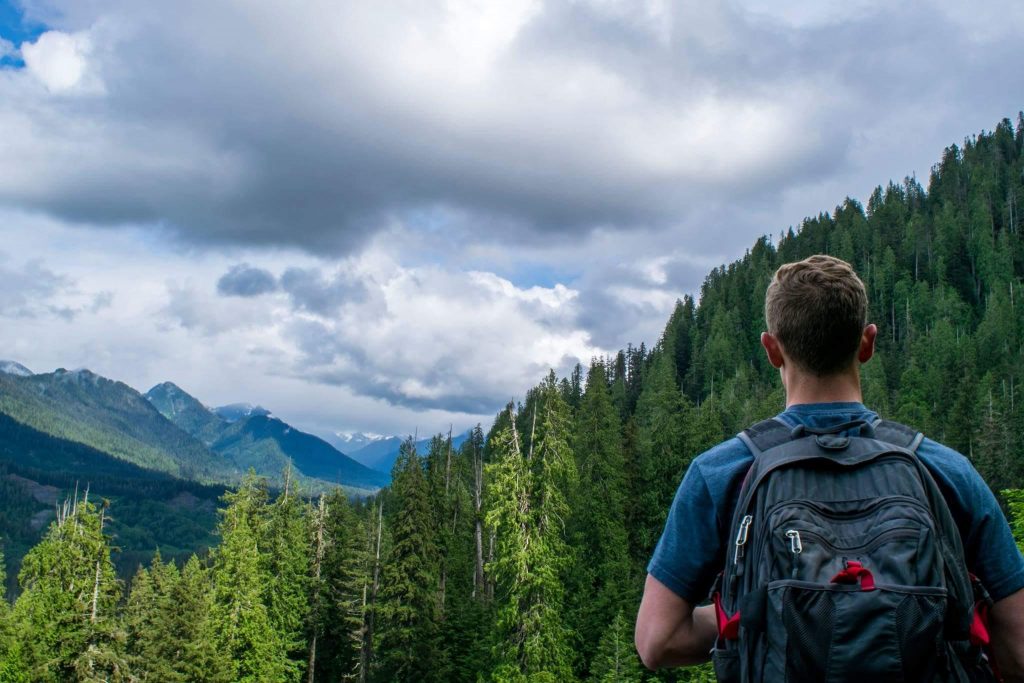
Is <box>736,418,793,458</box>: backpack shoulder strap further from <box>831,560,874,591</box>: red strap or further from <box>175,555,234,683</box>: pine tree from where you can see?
<box>175,555,234,683</box>: pine tree

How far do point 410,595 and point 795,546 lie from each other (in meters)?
40.1

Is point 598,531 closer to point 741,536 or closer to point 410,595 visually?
point 410,595

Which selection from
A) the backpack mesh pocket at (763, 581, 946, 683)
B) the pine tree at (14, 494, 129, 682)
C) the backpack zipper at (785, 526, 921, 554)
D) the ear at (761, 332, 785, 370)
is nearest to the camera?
the backpack mesh pocket at (763, 581, 946, 683)

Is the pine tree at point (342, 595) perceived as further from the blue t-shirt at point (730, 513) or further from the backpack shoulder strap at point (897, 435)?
the backpack shoulder strap at point (897, 435)

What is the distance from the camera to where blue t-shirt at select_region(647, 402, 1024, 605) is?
2.90m

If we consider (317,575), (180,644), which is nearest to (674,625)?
(180,644)

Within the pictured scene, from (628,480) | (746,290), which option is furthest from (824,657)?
(746,290)

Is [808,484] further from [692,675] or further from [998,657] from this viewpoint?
[692,675]

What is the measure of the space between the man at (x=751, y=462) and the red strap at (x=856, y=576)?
1.68 ft

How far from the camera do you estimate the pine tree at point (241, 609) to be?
39250 millimetres

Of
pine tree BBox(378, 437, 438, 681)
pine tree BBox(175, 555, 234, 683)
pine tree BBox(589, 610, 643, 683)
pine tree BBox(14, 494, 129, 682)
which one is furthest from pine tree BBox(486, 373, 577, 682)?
pine tree BBox(14, 494, 129, 682)

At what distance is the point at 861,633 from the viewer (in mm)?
2428

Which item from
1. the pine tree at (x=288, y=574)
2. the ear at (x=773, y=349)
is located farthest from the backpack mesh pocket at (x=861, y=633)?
the pine tree at (x=288, y=574)

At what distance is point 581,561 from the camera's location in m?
39.8
